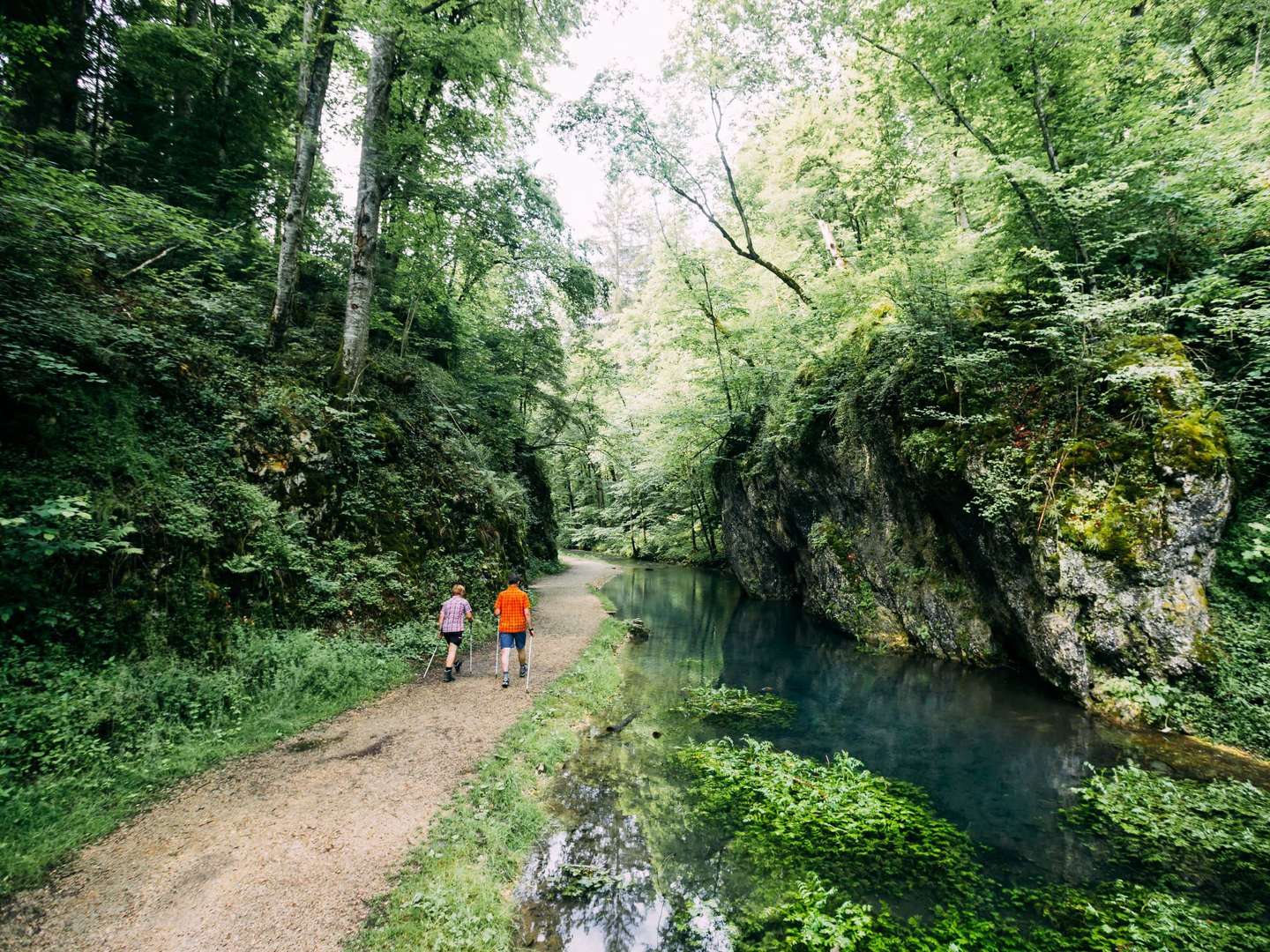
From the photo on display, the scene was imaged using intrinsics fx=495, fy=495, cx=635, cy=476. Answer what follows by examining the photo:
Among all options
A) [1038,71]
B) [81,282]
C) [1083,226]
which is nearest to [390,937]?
Answer: [81,282]

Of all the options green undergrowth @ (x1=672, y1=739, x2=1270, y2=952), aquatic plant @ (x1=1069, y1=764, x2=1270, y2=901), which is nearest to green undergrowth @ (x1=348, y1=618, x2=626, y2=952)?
green undergrowth @ (x1=672, y1=739, x2=1270, y2=952)

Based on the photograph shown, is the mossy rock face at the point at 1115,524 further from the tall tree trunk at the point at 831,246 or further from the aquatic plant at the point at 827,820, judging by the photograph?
the tall tree trunk at the point at 831,246

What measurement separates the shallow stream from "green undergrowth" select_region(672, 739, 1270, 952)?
0.24 meters

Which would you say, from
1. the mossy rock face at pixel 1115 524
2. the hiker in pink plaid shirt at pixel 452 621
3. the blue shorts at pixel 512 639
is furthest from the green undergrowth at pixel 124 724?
the mossy rock face at pixel 1115 524

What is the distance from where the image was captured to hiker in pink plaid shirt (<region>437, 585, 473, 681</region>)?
876cm

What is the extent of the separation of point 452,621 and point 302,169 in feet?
30.9

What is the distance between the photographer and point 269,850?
434 centimetres

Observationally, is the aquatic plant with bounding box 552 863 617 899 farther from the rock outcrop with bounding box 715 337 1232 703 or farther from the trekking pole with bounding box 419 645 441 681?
the rock outcrop with bounding box 715 337 1232 703

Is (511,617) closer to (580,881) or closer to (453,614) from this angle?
(453,614)

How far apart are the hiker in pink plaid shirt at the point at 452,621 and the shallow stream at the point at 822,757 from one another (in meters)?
2.81

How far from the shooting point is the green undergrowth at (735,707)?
908 centimetres

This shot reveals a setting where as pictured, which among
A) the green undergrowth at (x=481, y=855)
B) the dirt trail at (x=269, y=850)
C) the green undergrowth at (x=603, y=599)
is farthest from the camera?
the green undergrowth at (x=603, y=599)

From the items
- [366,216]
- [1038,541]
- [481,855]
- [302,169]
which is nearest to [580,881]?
[481,855]

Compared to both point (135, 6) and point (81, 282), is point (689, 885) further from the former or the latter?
point (135, 6)
